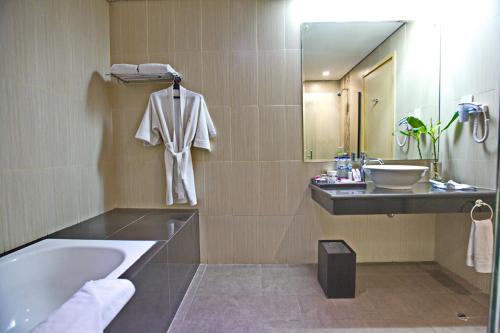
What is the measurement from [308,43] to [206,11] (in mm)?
936

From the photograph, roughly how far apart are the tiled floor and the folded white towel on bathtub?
2.41 ft

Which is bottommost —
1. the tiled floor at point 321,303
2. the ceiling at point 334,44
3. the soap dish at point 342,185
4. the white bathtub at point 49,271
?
the tiled floor at point 321,303

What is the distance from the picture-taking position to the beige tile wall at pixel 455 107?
1.68 m

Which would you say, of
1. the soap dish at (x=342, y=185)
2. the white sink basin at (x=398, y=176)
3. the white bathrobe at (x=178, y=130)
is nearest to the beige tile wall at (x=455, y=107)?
the white sink basin at (x=398, y=176)

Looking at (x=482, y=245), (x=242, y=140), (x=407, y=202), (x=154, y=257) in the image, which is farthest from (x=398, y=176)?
(x=154, y=257)

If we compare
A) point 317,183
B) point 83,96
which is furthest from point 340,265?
point 83,96

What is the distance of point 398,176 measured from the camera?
1.75 m

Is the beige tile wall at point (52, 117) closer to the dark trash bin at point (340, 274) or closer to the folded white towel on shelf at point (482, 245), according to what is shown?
the dark trash bin at point (340, 274)

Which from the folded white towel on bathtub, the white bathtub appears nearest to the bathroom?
the white bathtub

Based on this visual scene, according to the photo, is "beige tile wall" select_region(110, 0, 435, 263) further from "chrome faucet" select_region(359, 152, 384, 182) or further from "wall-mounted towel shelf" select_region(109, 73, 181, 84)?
"chrome faucet" select_region(359, 152, 384, 182)

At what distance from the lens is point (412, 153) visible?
2.21 m

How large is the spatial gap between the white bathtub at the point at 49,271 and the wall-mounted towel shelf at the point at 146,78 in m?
1.34

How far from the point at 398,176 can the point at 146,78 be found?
2.15 meters

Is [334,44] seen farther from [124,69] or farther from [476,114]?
[124,69]
